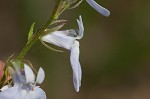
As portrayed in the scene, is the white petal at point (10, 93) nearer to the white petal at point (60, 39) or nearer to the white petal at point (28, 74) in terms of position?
the white petal at point (28, 74)

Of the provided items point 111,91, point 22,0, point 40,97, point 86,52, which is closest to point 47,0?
point 22,0

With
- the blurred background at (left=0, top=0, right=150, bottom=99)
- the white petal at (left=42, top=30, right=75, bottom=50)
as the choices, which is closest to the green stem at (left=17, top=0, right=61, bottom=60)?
the white petal at (left=42, top=30, right=75, bottom=50)

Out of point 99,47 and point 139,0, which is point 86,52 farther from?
point 139,0

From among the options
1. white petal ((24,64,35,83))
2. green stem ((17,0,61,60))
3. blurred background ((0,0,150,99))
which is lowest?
blurred background ((0,0,150,99))

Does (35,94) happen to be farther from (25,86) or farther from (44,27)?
(44,27)

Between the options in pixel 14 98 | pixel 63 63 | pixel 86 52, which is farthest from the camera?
pixel 86 52

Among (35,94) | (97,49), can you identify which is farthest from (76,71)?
(97,49)

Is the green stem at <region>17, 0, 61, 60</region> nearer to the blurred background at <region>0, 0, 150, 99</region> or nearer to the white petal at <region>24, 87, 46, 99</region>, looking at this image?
the white petal at <region>24, 87, 46, 99</region>
